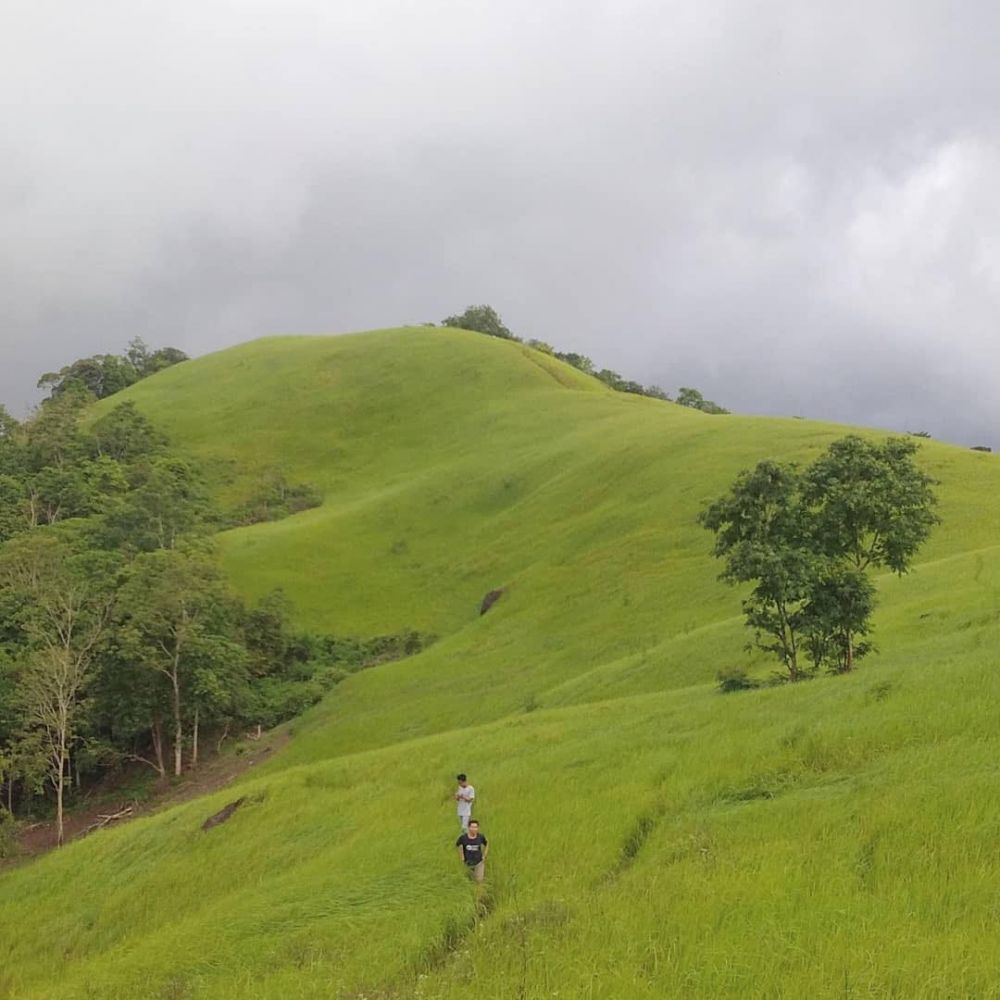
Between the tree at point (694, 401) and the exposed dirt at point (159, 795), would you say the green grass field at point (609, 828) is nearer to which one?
the exposed dirt at point (159, 795)

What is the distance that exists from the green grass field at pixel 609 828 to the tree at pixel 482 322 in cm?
12319

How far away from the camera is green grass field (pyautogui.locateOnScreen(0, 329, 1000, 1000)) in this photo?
9.10 metres

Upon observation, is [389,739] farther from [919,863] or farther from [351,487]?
[351,487]

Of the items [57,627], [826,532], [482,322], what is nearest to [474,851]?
[826,532]

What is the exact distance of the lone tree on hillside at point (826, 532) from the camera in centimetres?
2127

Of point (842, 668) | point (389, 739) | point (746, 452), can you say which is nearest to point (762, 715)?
point (842, 668)

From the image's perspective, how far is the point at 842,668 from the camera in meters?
22.4

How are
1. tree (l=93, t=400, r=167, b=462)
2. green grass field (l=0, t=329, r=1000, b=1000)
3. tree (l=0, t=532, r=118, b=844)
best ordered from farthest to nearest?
tree (l=93, t=400, r=167, b=462) < tree (l=0, t=532, r=118, b=844) < green grass field (l=0, t=329, r=1000, b=1000)

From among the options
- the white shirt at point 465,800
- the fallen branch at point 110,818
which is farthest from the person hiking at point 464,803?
the fallen branch at point 110,818

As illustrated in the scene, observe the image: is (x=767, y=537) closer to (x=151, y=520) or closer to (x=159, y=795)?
(x=159, y=795)

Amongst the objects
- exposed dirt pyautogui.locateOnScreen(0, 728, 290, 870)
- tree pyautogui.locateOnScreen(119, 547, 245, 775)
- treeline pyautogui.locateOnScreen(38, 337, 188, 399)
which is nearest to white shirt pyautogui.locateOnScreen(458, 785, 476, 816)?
exposed dirt pyautogui.locateOnScreen(0, 728, 290, 870)

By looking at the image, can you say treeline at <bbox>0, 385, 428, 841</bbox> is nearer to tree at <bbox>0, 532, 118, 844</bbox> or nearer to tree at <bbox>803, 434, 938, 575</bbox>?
tree at <bbox>0, 532, 118, 844</bbox>

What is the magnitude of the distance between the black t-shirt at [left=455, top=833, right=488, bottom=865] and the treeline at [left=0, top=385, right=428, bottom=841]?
97.4ft

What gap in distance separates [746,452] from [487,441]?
4065 cm
